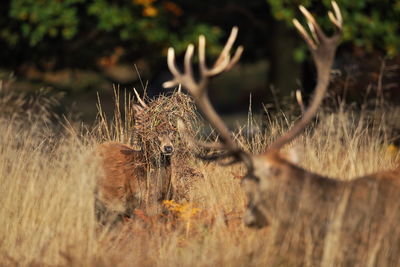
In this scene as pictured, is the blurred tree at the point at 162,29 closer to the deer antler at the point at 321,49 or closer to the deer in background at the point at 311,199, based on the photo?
the deer antler at the point at 321,49

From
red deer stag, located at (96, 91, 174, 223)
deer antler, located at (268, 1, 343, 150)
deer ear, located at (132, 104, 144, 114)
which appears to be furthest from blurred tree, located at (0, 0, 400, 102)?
deer antler, located at (268, 1, 343, 150)

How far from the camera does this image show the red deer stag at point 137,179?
6.26 m

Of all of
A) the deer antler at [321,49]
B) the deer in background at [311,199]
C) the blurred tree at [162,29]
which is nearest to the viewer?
the deer in background at [311,199]

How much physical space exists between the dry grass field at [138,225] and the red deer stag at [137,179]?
5.6 inches

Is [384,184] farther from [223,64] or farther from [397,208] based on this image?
[223,64]

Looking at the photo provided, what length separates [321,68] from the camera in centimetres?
502

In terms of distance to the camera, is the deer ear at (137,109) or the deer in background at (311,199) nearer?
the deer in background at (311,199)

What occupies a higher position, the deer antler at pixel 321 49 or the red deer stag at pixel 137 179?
the deer antler at pixel 321 49

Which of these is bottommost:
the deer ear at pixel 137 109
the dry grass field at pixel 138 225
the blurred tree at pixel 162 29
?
the dry grass field at pixel 138 225

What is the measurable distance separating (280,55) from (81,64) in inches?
167

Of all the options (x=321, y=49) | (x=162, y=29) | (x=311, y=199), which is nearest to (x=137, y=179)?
(x=321, y=49)

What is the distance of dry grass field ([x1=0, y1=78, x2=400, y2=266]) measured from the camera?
470 centimetres

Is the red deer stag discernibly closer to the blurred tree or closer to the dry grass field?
the dry grass field

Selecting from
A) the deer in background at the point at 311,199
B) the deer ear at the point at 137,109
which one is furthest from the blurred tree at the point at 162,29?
the deer in background at the point at 311,199
